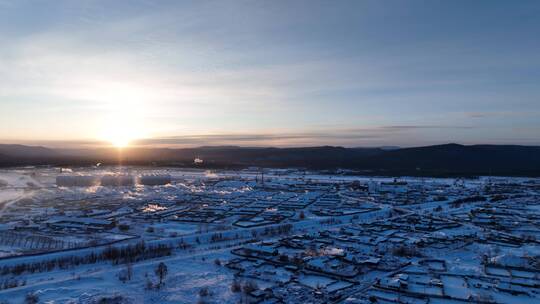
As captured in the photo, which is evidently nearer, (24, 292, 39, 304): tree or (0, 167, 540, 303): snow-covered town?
(24, 292, 39, 304): tree

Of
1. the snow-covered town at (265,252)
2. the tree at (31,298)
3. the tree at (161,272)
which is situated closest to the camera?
the tree at (31,298)

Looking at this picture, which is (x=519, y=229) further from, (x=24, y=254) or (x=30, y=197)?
(x=30, y=197)

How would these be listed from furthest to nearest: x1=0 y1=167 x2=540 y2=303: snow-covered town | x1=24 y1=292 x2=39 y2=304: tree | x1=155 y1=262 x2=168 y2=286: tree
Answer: x1=155 y1=262 x2=168 y2=286: tree → x1=0 y1=167 x2=540 y2=303: snow-covered town → x1=24 y1=292 x2=39 y2=304: tree

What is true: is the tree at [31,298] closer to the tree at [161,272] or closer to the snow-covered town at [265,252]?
the snow-covered town at [265,252]

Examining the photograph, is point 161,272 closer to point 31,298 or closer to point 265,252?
point 31,298

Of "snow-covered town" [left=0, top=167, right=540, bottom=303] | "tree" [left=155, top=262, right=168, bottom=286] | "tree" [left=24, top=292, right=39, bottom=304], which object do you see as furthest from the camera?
"tree" [left=155, top=262, right=168, bottom=286]

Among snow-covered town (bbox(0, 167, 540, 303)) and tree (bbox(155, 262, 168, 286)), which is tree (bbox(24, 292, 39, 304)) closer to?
snow-covered town (bbox(0, 167, 540, 303))

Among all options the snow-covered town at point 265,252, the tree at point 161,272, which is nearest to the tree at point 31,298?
the snow-covered town at point 265,252

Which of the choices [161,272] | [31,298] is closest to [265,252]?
[161,272]

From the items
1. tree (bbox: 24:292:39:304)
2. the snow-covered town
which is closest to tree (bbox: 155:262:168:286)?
the snow-covered town
